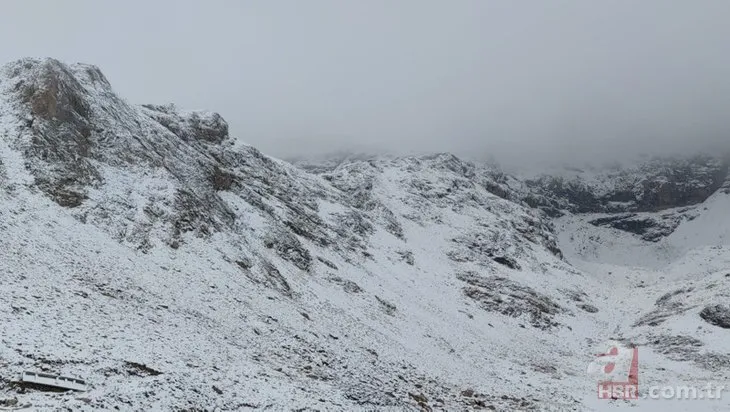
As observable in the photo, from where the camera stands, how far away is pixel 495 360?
39.8 metres

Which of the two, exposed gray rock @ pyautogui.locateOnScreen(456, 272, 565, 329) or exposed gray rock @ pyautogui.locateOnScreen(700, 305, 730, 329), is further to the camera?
exposed gray rock @ pyautogui.locateOnScreen(456, 272, 565, 329)

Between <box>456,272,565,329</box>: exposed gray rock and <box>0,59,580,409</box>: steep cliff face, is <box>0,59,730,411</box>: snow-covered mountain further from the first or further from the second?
<box>456,272,565,329</box>: exposed gray rock

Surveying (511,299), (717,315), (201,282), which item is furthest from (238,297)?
(717,315)

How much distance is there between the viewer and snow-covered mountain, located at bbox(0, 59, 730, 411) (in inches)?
679

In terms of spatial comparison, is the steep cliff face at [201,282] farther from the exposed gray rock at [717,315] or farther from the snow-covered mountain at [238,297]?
the exposed gray rock at [717,315]

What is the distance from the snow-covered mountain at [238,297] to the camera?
56.5 feet

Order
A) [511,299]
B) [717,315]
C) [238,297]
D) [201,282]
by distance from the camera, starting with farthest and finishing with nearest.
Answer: [511,299] → [717,315] → [238,297] → [201,282]

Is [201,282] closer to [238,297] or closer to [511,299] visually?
[238,297]

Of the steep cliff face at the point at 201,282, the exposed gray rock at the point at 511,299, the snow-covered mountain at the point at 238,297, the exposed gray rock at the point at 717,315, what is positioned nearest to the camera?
the snow-covered mountain at the point at 238,297

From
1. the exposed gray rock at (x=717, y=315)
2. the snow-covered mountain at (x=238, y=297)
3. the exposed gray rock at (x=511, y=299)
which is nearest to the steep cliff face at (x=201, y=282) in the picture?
the snow-covered mountain at (x=238, y=297)

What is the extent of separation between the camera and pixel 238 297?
1148 inches

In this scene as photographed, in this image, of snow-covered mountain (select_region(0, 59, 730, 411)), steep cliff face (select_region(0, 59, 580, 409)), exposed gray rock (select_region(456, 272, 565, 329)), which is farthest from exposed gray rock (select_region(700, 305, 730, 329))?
exposed gray rock (select_region(456, 272, 565, 329))

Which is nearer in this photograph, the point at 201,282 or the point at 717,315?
the point at 201,282

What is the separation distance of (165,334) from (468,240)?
7168 centimetres
